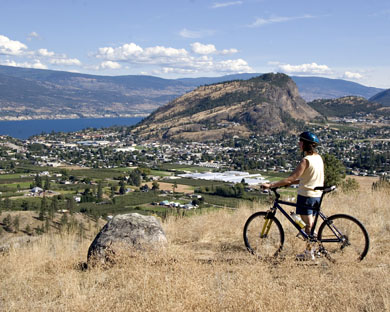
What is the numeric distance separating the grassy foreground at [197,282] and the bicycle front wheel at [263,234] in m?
0.24

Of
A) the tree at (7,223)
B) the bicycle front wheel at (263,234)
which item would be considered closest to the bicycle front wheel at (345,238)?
the bicycle front wheel at (263,234)

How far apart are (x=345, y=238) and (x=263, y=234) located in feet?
4.70

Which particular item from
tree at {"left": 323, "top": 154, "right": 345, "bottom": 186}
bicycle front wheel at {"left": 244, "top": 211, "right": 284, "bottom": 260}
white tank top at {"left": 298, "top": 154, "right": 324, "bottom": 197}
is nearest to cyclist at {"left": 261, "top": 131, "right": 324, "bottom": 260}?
white tank top at {"left": 298, "top": 154, "right": 324, "bottom": 197}

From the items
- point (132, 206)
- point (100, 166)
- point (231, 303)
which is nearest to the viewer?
point (231, 303)

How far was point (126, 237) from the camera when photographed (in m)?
7.34

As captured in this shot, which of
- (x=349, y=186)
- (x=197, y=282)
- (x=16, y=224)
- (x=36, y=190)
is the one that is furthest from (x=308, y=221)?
(x=36, y=190)

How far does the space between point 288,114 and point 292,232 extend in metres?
188

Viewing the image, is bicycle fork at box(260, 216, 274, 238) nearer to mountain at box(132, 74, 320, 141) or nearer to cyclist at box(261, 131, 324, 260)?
cyclist at box(261, 131, 324, 260)

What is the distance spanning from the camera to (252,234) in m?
7.34

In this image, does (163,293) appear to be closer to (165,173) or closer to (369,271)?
(369,271)

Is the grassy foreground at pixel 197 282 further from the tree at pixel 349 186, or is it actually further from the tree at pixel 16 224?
the tree at pixel 16 224

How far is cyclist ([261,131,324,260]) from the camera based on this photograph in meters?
6.46

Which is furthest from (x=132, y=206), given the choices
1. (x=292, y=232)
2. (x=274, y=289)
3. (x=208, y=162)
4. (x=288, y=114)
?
(x=288, y=114)

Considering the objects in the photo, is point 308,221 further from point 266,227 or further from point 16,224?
point 16,224
